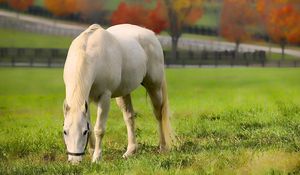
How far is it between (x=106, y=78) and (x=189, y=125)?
288 centimetres

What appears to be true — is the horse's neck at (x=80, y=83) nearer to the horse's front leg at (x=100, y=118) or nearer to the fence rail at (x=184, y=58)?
the horse's front leg at (x=100, y=118)

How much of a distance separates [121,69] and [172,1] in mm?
5083

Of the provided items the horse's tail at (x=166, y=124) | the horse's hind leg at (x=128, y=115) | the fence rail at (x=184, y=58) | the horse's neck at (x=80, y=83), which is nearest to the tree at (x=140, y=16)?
the fence rail at (x=184, y=58)

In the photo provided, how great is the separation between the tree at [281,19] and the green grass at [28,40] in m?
3.71

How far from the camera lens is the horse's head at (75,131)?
5801 millimetres

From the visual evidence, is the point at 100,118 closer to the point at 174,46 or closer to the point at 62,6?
the point at 174,46

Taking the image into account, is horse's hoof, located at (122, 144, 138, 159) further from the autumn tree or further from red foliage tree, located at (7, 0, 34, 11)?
red foliage tree, located at (7, 0, 34, 11)

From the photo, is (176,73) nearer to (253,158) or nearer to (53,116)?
(53,116)

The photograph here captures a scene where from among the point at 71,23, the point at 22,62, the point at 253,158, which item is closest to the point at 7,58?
the point at 22,62

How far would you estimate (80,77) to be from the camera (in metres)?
6.07

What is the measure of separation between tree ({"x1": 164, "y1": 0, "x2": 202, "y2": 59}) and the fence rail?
0.34m

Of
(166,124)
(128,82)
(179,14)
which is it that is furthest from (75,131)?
(179,14)

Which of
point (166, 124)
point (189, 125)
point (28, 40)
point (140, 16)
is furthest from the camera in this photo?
point (28, 40)

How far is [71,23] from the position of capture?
11.7 meters
